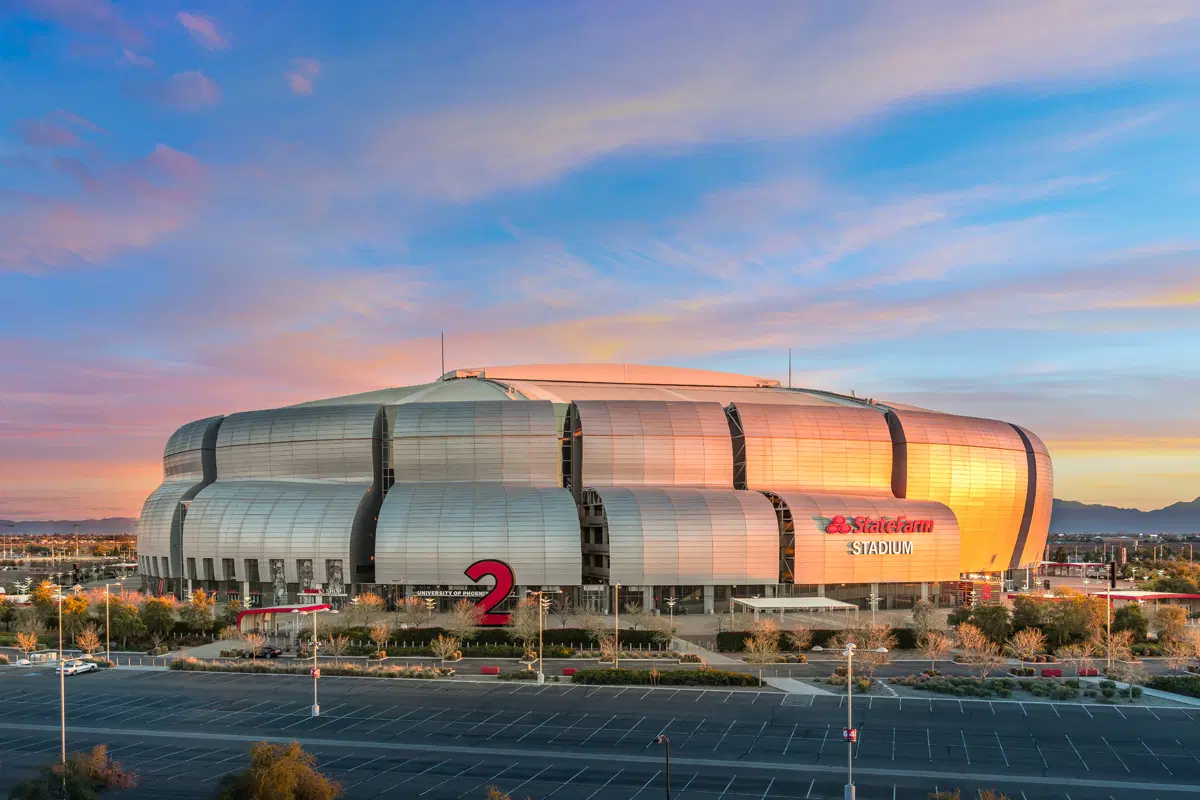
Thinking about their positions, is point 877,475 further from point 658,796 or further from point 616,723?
point 658,796

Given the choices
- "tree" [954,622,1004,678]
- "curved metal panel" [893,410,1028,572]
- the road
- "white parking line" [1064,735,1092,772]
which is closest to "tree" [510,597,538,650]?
the road

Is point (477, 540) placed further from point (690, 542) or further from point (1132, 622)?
point (1132, 622)

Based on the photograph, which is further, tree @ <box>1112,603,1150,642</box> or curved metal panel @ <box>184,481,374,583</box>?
curved metal panel @ <box>184,481,374,583</box>

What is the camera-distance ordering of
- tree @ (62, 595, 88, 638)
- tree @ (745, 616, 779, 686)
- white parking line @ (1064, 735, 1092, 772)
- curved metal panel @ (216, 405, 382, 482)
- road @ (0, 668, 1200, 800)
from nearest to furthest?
road @ (0, 668, 1200, 800) < white parking line @ (1064, 735, 1092, 772) < tree @ (745, 616, 779, 686) < tree @ (62, 595, 88, 638) < curved metal panel @ (216, 405, 382, 482)

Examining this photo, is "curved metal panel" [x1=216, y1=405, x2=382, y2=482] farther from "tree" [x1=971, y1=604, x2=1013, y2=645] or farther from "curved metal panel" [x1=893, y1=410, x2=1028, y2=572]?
"tree" [x1=971, y1=604, x2=1013, y2=645]

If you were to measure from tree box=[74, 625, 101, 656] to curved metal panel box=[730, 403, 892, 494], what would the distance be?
235ft

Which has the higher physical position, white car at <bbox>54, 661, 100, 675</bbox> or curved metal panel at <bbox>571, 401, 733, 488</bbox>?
curved metal panel at <bbox>571, 401, 733, 488</bbox>

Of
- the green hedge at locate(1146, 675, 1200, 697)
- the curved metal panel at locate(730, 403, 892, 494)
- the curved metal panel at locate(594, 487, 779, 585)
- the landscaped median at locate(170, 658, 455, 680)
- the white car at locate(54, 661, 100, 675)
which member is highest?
the curved metal panel at locate(730, 403, 892, 494)

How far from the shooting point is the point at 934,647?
6938 centimetres

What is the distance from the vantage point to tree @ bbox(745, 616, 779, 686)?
67.5 m

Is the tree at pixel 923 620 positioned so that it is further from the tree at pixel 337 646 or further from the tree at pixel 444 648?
the tree at pixel 337 646

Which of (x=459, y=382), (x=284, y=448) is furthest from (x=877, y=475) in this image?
(x=284, y=448)

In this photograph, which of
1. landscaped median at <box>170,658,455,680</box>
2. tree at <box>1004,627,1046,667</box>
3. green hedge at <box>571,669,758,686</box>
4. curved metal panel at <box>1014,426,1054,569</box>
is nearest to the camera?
green hedge at <box>571,669,758,686</box>

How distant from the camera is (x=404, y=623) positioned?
292ft
